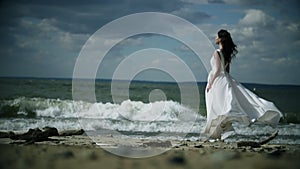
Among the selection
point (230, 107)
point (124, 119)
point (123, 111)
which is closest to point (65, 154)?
point (230, 107)

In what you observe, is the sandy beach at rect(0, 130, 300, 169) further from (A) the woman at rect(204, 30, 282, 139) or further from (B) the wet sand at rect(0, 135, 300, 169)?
(A) the woman at rect(204, 30, 282, 139)

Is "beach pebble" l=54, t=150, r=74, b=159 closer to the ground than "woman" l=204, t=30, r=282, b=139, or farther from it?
closer to the ground

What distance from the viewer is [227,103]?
4355 mm

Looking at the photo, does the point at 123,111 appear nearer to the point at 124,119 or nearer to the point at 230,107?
the point at 124,119

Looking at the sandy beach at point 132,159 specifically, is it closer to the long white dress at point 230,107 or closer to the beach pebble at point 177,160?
the beach pebble at point 177,160

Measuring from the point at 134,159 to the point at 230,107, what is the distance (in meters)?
1.18

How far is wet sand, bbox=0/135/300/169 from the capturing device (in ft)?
10.5

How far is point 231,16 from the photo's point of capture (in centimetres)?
704

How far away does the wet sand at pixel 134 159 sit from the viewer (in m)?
3.19

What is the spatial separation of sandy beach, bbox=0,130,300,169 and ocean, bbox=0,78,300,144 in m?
1.26

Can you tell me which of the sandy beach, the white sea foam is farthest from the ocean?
the sandy beach

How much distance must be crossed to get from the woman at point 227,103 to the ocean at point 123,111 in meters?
1.02

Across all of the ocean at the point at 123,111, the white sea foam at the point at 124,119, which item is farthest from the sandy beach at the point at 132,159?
the white sea foam at the point at 124,119

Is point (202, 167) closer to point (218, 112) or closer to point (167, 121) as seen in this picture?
point (218, 112)
